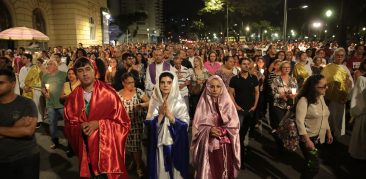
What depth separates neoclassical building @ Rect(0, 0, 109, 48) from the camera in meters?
21.6

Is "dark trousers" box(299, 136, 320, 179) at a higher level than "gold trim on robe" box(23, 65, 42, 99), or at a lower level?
lower

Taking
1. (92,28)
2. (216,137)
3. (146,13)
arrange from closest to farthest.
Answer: (216,137) → (92,28) → (146,13)

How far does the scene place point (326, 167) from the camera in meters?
5.83

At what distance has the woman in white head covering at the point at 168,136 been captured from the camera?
4512mm

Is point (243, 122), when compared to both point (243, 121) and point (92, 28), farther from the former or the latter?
point (92, 28)

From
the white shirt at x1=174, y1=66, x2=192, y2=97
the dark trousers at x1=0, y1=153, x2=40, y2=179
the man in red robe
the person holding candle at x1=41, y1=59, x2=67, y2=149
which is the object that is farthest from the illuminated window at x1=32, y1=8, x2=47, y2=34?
the dark trousers at x1=0, y1=153, x2=40, y2=179

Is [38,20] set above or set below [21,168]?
above

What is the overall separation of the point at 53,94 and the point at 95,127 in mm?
4015

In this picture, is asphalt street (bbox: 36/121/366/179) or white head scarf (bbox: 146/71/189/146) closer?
white head scarf (bbox: 146/71/189/146)

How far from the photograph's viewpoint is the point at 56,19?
28766 millimetres

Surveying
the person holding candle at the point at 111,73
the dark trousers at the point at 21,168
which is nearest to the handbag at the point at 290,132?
the dark trousers at the point at 21,168

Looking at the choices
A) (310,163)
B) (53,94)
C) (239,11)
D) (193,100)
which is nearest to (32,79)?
(53,94)

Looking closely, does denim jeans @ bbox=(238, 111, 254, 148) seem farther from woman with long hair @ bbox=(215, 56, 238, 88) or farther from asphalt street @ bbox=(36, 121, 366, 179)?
woman with long hair @ bbox=(215, 56, 238, 88)

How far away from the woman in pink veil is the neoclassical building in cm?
2003
